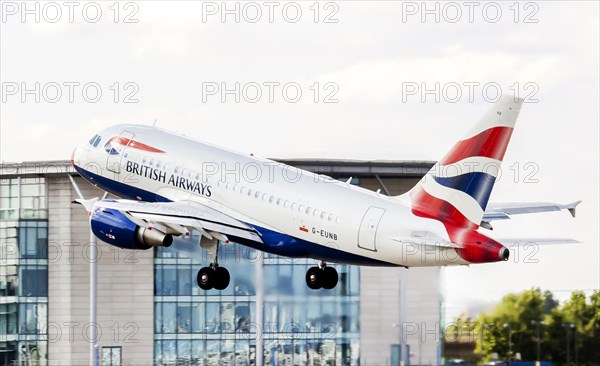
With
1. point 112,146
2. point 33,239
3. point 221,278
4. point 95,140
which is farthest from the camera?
point 33,239

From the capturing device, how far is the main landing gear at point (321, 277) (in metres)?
81.3

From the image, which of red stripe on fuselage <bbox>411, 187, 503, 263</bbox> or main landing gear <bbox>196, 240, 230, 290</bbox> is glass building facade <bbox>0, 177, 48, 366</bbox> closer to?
main landing gear <bbox>196, 240, 230, 290</bbox>

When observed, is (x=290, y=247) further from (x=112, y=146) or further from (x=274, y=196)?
(x=112, y=146)

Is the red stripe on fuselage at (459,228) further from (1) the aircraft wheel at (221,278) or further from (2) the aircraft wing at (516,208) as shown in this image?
(1) the aircraft wheel at (221,278)

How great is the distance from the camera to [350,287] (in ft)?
389

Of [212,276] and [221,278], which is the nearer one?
[212,276]

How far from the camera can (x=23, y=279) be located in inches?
4914

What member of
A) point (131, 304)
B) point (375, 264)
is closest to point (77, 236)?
point (131, 304)

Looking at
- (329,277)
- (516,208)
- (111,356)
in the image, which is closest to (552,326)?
(516,208)

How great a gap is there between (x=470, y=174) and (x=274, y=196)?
10.8m

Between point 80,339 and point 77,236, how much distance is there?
295 inches

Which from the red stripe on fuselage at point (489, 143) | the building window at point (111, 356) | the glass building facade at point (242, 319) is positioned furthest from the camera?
the building window at point (111, 356)

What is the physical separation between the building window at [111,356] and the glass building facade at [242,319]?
8.93 ft

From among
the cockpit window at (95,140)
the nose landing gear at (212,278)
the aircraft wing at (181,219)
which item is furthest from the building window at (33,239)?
the nose landing gear at (212,278)
